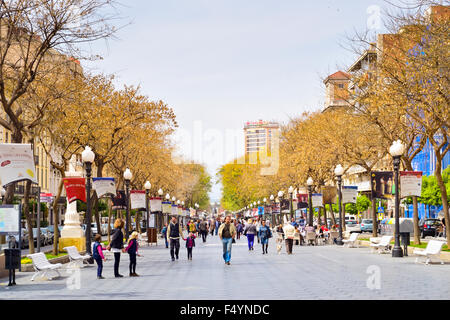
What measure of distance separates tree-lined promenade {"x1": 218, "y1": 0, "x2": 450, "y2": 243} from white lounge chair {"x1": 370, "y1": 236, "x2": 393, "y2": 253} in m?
1.89

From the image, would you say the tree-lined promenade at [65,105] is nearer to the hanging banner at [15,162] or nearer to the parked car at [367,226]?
the hanging banner at [15,162]

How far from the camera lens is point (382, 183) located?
109 ft

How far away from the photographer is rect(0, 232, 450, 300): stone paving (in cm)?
1481

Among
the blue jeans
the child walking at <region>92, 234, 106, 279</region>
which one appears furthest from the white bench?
the blue jeans

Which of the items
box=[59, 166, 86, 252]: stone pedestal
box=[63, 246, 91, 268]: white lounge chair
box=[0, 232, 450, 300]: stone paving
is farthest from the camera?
box=[59, 166, 86, 252]: stone pedestal

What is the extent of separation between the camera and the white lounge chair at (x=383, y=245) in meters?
31.5

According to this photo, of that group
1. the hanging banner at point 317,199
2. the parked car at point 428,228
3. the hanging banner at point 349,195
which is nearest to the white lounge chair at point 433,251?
the hanging banner at point 349,195

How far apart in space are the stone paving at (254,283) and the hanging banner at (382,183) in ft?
26.8

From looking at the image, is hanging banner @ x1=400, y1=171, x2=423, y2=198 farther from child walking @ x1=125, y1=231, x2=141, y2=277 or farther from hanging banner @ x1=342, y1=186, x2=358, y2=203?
hanging banner @ x1=342, y1=186, x2=358, y2=203

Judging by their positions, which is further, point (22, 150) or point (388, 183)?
point (388, 183)
